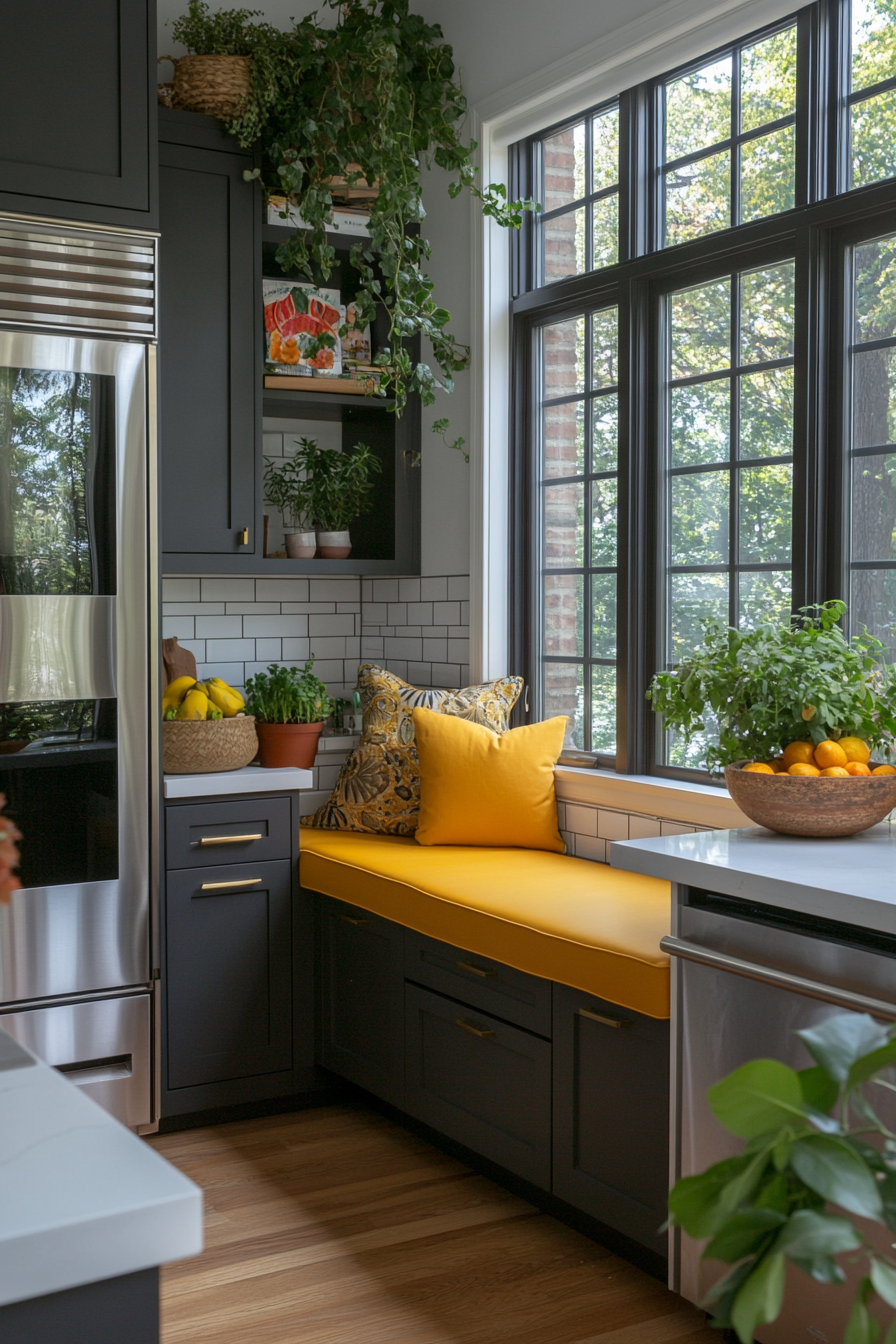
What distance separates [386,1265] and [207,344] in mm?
2490

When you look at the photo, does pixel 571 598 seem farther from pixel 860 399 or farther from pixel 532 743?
pixel 860 399

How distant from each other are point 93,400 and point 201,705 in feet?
2.85

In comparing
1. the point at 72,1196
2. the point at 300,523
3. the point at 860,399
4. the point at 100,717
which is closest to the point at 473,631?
the point at 300,523

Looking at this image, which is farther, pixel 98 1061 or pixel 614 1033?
pixel 98 1061

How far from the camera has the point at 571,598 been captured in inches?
146

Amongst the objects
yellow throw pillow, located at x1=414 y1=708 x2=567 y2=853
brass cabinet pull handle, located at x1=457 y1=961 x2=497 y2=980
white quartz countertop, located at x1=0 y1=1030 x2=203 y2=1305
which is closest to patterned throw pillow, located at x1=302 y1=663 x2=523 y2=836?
yellow throw pillow, located at x1=414 y1=708 x2=567 y2=853

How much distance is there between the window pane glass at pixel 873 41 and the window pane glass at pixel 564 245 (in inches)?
39.0

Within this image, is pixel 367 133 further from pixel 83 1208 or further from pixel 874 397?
pixel 83 1208

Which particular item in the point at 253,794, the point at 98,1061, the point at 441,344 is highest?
the point at 441,344

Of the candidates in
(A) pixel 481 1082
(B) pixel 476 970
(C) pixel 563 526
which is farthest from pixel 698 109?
(A) pixel 481 1082

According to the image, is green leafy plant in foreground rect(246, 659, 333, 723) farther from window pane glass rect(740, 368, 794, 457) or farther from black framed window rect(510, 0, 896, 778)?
window pane glass rect(740, 368, 794, 457)

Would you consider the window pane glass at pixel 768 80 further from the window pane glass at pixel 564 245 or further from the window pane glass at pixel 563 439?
the window pane glass at pixel 563 439

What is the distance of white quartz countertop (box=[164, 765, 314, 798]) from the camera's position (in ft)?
10.9

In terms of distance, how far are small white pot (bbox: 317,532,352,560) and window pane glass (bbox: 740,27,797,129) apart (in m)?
1.69
